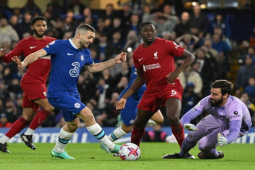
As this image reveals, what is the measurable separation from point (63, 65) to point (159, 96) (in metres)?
1.68

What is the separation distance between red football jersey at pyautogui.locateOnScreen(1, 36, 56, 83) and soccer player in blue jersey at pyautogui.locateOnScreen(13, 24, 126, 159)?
245 centimetres

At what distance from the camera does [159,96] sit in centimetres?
1064

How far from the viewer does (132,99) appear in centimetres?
1295

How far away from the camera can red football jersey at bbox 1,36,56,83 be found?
42.1 ft

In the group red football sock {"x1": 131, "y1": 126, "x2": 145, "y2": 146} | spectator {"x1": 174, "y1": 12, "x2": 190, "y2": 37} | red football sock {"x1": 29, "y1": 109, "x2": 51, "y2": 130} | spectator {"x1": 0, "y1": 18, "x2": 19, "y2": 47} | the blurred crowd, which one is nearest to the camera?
red football sock {"x1": 131, "y1": 126, "x2": 145, "y2": 146}

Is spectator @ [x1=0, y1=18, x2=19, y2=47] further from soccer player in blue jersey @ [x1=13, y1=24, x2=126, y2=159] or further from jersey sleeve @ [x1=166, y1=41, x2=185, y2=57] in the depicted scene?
jersey sleeve @ [x1=166, y1=41, x2=185, y2=57]

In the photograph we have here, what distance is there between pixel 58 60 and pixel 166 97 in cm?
188

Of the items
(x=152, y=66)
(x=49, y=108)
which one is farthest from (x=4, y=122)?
(x=152, y=66)

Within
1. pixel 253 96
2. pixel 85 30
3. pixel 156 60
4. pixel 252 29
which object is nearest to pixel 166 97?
pixel 156 60

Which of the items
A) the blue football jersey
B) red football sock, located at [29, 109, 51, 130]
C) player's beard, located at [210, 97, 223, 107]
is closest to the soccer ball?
the blue football jersey

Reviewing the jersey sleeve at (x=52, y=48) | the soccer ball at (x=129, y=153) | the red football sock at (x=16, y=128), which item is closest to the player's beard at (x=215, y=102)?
the soccer ball at (x=129, y=153)

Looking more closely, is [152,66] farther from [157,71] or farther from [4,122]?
[4,122]

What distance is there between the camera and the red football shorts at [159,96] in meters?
10.6

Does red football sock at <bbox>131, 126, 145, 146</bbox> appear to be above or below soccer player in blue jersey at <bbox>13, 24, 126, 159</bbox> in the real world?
below
